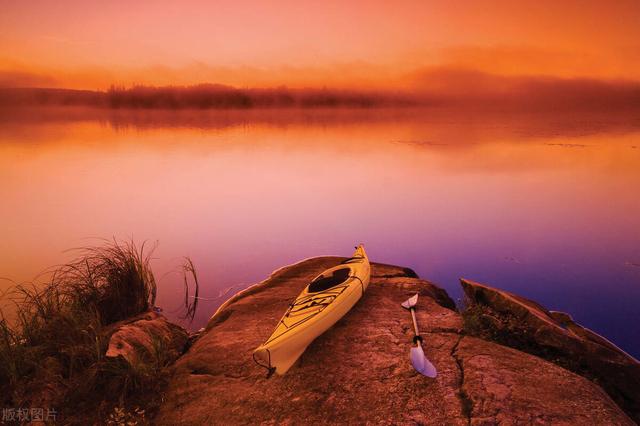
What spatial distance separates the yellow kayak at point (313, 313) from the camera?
418 centimetres

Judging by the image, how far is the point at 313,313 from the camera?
15.6 feet

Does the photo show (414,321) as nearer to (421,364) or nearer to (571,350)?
(421,364)

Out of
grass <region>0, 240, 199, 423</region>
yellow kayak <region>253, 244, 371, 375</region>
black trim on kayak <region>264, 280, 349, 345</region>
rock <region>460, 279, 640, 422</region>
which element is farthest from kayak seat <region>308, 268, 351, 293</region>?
grass <region>0, 240, 199, 423</region>

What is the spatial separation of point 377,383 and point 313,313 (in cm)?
115

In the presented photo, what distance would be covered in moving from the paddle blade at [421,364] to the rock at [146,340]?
2836 millimetres

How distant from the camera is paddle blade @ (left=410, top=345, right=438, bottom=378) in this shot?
156 inches

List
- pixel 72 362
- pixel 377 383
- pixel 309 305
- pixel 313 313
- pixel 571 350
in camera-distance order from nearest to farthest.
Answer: pixel 377 383 < pixel 72 362 < pixel 571 350 < pixel 313 313 < pixel 309 305

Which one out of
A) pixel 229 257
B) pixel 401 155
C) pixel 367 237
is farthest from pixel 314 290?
pixel 401 155

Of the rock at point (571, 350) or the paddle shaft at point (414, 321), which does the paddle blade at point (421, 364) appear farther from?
the rock at point (571, 350)

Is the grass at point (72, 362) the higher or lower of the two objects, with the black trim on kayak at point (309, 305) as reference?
lower

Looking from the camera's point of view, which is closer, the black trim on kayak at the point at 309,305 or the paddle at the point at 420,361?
the paddle at the point at 420,361

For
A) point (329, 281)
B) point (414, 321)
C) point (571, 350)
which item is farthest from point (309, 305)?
point (571, 350)

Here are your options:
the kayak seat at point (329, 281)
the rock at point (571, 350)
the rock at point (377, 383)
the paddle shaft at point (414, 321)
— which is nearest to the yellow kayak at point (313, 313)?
the kayak seat at point (329, 281)

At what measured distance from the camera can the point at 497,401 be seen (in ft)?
11.6
